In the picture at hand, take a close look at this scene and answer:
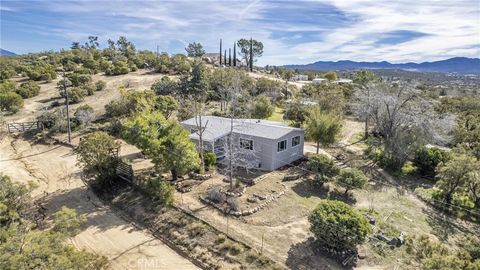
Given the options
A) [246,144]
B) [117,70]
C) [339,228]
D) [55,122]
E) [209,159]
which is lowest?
[339,228]

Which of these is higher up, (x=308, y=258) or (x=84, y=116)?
(x=84, y=116)

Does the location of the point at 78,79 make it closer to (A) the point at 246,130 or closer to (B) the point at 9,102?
(B) the point at 9,102

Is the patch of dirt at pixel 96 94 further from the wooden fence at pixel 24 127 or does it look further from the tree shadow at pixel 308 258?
the tree shadow at pixel 308 258

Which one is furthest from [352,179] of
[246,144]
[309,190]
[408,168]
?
[408,168]

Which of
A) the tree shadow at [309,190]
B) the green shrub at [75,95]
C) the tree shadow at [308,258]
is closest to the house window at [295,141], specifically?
the tree shadow at [309,190]

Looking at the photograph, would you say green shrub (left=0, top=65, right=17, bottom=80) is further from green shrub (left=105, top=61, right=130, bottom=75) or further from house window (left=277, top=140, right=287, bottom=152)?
house window (left=277, top=140, right=287, bottom=152)

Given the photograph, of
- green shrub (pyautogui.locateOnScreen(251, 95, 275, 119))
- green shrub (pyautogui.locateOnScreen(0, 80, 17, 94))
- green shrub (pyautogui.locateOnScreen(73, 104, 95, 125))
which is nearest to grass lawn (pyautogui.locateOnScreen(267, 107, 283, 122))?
green shrub (pyautogui.locateOnScreen(251, 95, 275, 119))
